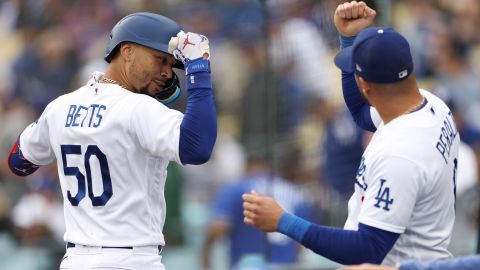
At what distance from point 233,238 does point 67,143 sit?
4718mm

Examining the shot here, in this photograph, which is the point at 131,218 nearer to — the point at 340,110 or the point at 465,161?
the point at 340,110

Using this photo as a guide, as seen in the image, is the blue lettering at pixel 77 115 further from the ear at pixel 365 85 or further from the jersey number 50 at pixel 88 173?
the ear at pixel 365 85

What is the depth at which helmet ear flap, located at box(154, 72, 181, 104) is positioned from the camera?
509 centimetres

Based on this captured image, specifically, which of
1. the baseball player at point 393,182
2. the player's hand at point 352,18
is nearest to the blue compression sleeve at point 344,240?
the baseball player at point 393,182

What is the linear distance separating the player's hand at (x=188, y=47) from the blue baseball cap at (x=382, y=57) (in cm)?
67

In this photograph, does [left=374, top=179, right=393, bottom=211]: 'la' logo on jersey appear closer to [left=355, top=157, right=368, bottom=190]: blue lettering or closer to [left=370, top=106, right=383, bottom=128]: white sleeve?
[left=355, top=157, right=368, bottom=190]: blue lettering

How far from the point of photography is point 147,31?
4945mm

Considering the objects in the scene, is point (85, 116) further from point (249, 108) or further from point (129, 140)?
point (249, 108)

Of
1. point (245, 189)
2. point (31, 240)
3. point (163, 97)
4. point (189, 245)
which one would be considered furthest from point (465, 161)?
point (163, 97)

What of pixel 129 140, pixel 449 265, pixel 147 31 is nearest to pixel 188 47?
pixel 147 31

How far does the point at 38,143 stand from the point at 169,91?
668mm

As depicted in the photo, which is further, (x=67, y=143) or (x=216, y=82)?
(x=216, y=82)

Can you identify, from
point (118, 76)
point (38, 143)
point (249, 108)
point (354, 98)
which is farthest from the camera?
point (249, 108)

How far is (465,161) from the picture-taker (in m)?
9.46
